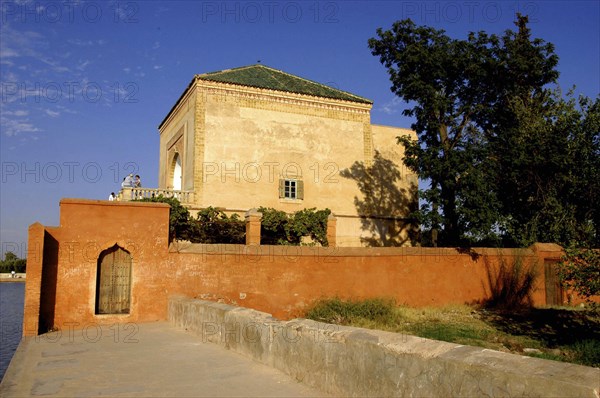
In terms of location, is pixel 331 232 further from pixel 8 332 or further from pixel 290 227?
pixel 8 332

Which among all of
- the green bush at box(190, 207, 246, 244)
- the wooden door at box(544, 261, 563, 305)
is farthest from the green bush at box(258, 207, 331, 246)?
the wooden door at box(544, 261, 563, 305)

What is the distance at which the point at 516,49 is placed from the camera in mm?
20969

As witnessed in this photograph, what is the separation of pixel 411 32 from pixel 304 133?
21.6 feet

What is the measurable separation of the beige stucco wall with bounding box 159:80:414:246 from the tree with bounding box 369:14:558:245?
4.50 metres

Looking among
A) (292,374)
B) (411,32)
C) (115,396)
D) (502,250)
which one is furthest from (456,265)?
(115,396)

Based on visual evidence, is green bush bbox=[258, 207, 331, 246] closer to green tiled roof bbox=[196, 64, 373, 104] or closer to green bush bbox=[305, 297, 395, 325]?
green bush bbox=[305, 297, 395, 325]

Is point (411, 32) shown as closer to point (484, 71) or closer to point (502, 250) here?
point (484, 71)

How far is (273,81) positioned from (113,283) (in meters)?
14.4

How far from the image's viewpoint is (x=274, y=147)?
23.0 metres

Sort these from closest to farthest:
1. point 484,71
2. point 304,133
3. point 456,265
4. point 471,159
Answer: point 456,265
point 471,159
point 484,71
point 304,133

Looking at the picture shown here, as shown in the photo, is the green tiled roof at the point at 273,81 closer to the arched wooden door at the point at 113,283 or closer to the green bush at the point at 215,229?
the green bush at the point at 215,229

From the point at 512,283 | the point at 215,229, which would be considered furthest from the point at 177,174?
the point at 512,283

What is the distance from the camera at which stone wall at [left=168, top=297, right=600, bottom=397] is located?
3.07 meters

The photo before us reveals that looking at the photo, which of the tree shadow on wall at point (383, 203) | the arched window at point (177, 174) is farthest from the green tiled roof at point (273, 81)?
the arched window at point (177, 174)
